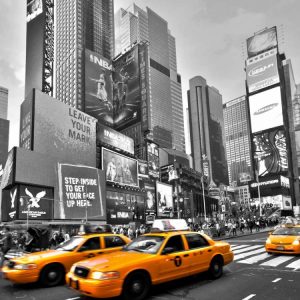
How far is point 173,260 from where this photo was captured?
8375 mm

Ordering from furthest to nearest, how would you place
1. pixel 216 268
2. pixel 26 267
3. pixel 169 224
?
pixel 169 224
pixel 216 268
pixel 26 267

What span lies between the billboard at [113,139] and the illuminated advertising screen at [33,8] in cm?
2967

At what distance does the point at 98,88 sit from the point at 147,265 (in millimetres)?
121226

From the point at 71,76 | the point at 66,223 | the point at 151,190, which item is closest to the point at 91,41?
the point at 71,76

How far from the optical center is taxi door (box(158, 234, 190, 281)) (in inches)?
318

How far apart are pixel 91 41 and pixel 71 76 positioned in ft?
94.0

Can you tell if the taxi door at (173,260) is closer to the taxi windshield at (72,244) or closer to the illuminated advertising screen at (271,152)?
the taxi windshield at (72,244)

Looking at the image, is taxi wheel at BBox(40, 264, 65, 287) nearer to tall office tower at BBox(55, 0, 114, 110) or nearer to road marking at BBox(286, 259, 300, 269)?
road marking at BBox(286, 259, 300, 269)

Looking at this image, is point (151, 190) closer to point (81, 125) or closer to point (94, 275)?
point (81, 125)

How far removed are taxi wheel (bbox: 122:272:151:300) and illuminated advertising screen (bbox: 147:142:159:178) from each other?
345 ft

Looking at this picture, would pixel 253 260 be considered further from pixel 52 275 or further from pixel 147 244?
pixel 52 275

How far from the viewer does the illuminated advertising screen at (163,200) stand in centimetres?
9319

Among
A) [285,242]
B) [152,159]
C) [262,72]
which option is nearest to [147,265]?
[285,242]

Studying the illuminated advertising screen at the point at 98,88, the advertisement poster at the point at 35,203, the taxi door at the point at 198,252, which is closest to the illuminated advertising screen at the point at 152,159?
the illuminated advertising screen at the point at 98,88
